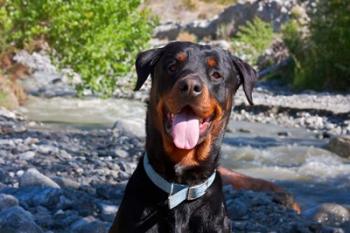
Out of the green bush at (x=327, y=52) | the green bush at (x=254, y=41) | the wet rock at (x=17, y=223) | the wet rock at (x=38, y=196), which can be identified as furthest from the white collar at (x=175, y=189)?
the green bush at (x=254, y=41)

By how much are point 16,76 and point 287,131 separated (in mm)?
6828

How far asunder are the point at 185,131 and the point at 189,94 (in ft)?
0.71

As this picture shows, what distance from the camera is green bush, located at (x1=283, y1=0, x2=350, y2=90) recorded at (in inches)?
842

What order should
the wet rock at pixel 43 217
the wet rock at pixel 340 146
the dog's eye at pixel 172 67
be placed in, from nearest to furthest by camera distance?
the dog's eye at pixel 172 67 → the wet rock at pixel 43 217 → the wet rock at pixel 340 146

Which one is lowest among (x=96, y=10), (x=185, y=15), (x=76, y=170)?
(x=185, y=15)

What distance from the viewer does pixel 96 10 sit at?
12906 mm

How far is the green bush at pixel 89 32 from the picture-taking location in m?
12.6

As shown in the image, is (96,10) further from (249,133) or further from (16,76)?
(16,76)

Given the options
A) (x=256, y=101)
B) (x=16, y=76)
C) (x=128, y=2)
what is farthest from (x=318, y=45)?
(x=128, y=2)

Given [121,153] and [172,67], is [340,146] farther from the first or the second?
[172,67]

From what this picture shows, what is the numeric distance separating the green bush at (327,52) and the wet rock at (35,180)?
48.9 feet

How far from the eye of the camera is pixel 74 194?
7219 millimetres

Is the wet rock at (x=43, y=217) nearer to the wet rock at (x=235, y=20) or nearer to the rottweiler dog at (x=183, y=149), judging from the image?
the rottweiler dog at (x=183, y=149)

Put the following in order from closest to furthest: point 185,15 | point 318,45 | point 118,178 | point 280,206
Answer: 1. point 280,206
2. point 118,178
3. point 318,45
4. point 185,15
